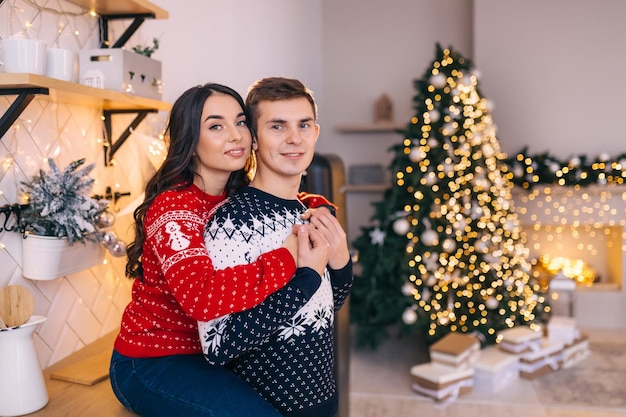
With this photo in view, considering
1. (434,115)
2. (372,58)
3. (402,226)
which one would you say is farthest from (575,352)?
(372,58)

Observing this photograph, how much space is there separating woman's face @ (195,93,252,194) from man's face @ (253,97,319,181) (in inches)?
1.8

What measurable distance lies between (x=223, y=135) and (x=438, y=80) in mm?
2504

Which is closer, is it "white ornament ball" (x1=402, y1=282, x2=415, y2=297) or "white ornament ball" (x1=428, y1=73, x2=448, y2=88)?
"white ornament ball" (x1=402, y1=282, x2=415, y2=297)

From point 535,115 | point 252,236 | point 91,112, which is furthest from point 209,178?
point 535,115

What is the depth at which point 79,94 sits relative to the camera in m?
1.44

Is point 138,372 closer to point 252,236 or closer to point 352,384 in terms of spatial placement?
point 252,236

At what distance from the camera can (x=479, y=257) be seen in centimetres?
355

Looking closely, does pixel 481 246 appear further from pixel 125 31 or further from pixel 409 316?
pixel 125 31

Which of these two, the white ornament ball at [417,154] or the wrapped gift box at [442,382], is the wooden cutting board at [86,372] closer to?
the wrapped gift box at [442,382]

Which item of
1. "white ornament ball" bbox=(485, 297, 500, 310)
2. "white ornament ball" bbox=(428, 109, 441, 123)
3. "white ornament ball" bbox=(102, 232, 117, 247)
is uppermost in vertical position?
"white ornament ball" bbox=(428, 109, 441, 123)

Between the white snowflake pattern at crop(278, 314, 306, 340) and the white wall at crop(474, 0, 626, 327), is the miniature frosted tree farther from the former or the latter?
the white wall at crop(474, 0, 626, 327)

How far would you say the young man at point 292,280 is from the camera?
1.25 meters

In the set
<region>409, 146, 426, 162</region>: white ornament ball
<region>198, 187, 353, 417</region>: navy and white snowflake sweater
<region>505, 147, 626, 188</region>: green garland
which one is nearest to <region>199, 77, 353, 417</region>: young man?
<region>198, 187, 353, 417</region>: navy and white snowflake sweater

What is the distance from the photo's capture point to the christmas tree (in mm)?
3539
